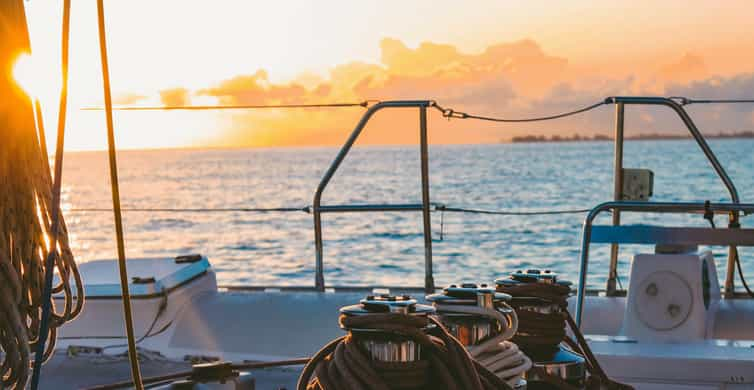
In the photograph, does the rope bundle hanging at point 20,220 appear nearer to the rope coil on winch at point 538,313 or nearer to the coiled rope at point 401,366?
the coiled rope at point 401,366

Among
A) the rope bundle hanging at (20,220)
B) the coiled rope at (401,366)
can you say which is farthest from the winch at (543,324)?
the rope bundle hanging at (20,220)

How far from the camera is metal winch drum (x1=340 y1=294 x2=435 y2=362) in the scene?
3.04ft

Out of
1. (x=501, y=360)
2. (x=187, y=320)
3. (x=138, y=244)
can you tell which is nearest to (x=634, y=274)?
(x=187, y=320)

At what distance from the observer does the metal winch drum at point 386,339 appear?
93 centimetres

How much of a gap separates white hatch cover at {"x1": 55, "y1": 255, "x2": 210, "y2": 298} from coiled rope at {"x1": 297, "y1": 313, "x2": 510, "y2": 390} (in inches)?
101

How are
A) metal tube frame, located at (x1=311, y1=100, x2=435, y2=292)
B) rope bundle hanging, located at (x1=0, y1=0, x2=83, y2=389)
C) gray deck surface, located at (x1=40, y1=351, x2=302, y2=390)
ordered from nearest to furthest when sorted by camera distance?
1. rope bundle hanging, located at (x1=0, y1=0, x2=83, y2=389)
2. gray deck surface, located at (x1=40, y1=351, x2=302, y2=390)
3. metal tube frame, located at (x1=311, y1=100, x2=435, y2=292)

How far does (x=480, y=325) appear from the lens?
111 centimetres

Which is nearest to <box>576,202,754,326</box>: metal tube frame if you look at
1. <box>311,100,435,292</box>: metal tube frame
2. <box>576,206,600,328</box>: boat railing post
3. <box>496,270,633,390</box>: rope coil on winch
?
<box>576,206,600,328</box>: boat railing post

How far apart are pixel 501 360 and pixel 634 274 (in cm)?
194

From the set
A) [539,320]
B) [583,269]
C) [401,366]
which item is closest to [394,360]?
[401,366]

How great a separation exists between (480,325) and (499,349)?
44mm

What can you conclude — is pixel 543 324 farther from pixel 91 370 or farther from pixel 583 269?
pixel 91 370

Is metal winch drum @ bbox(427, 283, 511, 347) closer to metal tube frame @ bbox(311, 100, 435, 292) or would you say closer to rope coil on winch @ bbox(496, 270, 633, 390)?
rope coil on winch @ bbox(496, 270, 633, 390)

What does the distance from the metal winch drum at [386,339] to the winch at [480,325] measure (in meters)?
0.14
